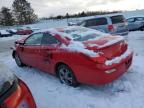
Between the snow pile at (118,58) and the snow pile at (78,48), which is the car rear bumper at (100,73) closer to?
the snow pile at (118,58)

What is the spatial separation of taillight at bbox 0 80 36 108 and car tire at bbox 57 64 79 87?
2.32 metres

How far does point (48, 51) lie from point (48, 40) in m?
0.33

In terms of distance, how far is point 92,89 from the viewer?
5.12m

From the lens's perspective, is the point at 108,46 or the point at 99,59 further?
the point at 108,46

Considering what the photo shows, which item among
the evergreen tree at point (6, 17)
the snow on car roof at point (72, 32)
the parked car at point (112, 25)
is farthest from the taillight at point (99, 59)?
the evergreen tree at point (6, 17)

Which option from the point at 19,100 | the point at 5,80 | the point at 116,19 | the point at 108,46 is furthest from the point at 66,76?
the point at 116,19

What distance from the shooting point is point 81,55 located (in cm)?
471

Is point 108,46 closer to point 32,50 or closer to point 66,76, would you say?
point 66,76

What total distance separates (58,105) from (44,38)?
2136 millimetres

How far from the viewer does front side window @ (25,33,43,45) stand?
629 cm

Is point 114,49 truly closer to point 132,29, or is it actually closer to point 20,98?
point 20,98

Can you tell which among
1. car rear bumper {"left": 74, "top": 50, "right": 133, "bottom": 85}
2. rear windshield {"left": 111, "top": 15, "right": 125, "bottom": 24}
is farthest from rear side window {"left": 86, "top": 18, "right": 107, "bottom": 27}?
car rear bumper {"left": 74, "top": 50, "right": 133, "bottom": 85}

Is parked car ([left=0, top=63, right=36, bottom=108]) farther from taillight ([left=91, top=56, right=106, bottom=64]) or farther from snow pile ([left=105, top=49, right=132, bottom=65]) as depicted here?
snow pile ([left=105, top=49, right=132, bottom=65])

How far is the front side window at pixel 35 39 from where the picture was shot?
20.6 feet
